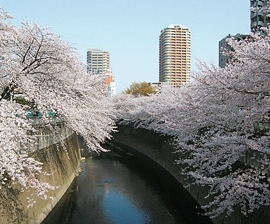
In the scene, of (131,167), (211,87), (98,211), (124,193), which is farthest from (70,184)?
(211,87)

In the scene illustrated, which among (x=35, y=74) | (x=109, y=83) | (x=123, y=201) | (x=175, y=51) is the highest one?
(x=175, y=51)

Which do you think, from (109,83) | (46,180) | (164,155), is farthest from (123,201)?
(109,83)

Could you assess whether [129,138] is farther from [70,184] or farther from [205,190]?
[205,190]

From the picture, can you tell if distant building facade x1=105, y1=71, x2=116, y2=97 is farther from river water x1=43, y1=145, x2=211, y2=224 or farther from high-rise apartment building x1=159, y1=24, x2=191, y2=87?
high-rise apartment building x1=159, y1=24, x2=191, y2=87

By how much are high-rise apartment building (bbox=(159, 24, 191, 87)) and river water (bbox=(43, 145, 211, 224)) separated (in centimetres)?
6801

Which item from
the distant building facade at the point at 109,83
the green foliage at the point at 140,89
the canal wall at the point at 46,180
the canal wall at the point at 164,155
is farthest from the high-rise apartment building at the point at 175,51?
the canal wall at the point at 46,180

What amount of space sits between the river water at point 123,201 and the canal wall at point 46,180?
1.58ft

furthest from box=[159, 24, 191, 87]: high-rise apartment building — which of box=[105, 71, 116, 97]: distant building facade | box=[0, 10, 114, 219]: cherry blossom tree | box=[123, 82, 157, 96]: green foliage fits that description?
box=[0, 10, 114, 219]: cherry blossom tree

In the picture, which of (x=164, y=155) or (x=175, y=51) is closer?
(x=164, y=155)

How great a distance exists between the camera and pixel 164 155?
2652cm

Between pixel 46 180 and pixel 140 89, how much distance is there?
160 ft

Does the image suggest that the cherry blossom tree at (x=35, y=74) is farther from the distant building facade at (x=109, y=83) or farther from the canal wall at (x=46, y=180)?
the distant building facade at (x=109, y=83)

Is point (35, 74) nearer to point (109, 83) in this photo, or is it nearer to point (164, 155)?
point (164, 155)

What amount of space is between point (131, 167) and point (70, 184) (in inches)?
302
